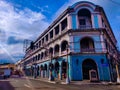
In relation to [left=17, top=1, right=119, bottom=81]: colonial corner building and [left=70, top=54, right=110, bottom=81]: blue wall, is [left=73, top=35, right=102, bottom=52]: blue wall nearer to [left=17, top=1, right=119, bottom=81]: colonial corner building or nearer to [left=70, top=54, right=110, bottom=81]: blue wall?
[left=17, top=1, right=119, bottom=81]: colonial corner building

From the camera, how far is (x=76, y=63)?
986 inches

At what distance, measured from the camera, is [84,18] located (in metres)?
28.1

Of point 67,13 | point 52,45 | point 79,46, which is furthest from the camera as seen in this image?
point 52,45

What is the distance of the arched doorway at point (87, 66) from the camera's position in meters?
25.3

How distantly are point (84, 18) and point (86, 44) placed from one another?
5279 millimetres

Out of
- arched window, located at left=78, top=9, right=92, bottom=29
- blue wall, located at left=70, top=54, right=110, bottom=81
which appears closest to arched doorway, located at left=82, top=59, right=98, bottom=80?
blue wall, located at left=70, top=54, right=110, bottom=81

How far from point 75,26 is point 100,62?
26.2 feet

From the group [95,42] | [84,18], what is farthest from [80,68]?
[84,18]

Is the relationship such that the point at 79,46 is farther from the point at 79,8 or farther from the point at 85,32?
the point at 79,8

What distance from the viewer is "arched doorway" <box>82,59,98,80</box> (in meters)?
25.3

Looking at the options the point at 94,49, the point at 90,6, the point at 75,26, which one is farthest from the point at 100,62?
the point at 90,6

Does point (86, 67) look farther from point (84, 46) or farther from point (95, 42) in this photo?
point (95, 42)

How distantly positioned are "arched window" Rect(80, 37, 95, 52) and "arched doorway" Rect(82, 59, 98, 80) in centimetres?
206

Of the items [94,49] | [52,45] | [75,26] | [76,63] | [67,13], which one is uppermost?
[67,13]
